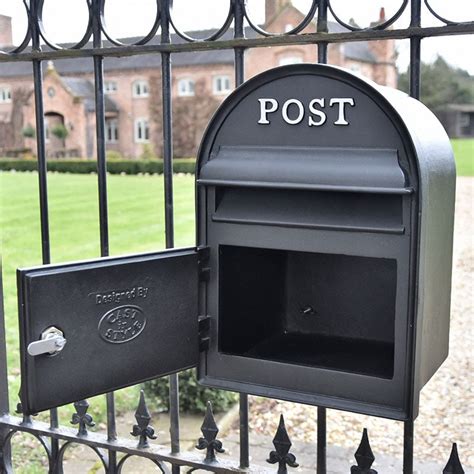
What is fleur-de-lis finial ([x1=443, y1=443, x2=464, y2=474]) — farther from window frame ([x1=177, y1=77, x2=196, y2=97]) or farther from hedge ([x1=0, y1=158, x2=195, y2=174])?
window frame ([x1=177, y1=77, x2=196, y2=97])

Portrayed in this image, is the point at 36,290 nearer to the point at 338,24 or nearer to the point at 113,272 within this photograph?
the point at 113,272

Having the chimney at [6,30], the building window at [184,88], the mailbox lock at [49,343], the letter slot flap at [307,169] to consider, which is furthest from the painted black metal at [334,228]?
the building window at [184,88]

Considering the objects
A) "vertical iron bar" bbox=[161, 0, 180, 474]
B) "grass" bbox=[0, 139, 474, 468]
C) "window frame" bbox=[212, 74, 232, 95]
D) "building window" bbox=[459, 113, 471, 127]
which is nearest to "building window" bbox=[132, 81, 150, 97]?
"grass" bbox=[0, 139, 474, 468]

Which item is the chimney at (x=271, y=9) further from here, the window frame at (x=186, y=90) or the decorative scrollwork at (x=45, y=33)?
the window frame at (x=186, y=90)

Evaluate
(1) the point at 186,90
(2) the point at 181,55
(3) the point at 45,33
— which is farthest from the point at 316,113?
(1) the point at 186,90

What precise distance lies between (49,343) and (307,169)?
69cm

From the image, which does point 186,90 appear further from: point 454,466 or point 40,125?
point 454,466

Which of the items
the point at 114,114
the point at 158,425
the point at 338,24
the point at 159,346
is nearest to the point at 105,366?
the point at 159,346

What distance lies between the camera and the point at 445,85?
640cm

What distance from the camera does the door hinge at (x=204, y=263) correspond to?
1.74 meters

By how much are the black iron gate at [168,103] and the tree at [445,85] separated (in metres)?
2.70

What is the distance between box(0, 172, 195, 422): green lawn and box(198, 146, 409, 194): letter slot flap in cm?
371

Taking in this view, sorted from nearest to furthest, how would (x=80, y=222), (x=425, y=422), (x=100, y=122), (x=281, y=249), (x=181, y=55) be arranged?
(x=281, y=249), (x=100, y=122), (x=425, y=422), (x=181, y=55), (x=80, y=222)

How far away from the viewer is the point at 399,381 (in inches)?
61.1
